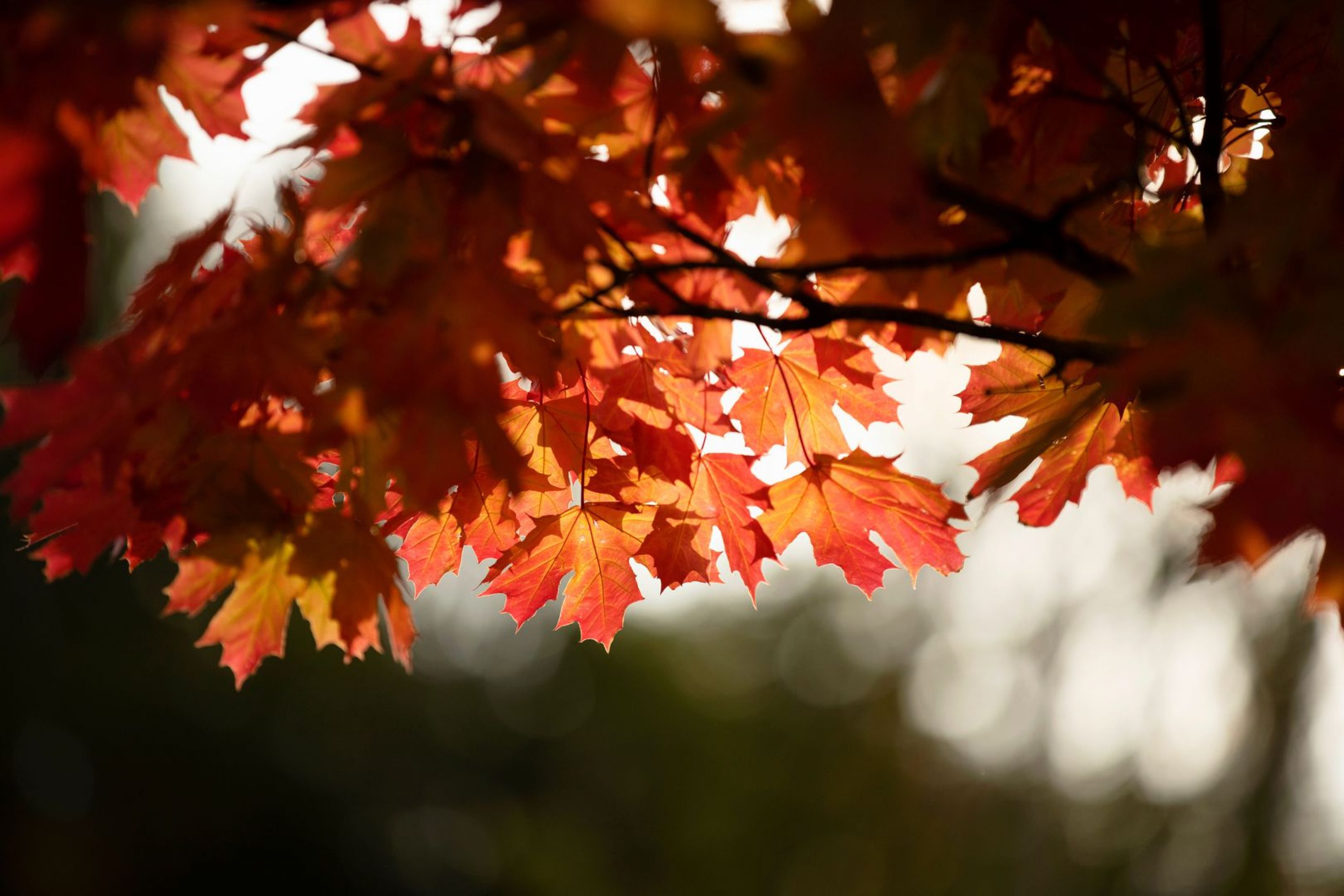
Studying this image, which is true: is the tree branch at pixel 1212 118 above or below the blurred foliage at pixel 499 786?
above

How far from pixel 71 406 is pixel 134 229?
14.6 m

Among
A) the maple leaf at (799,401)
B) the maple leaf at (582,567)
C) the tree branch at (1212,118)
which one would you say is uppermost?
the tree branch at (1212,118)

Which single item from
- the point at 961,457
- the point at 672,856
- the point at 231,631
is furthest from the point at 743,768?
the point at 231,631

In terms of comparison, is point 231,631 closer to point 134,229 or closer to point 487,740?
point 134,229

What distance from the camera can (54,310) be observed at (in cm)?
104

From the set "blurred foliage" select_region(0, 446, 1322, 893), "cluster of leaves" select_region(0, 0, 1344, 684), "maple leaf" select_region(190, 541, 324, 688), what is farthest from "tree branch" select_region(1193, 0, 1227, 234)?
"blurred foliage" select_region(0, 446, 1322, 893)

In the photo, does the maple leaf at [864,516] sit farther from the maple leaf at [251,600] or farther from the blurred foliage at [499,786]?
the blurred foliage at [499,786]

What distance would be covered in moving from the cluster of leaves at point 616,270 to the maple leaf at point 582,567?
22 millimetres

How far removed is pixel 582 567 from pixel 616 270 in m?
0.80

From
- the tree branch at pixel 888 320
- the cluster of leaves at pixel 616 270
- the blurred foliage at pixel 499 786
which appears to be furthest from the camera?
the blurred foliage at pixel 499 786

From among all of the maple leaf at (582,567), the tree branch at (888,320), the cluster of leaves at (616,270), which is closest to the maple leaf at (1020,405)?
the cluster of leaves at (616,270)

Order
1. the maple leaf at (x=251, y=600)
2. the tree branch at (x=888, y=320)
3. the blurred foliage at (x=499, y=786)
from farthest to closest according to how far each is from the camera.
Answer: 1. the blurred foliage at (x=499, y=786)
2. the maple leaf at (x=251, y=600)
3. the tree branch at (x=888, y=320)

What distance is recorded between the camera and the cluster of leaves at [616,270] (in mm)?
967

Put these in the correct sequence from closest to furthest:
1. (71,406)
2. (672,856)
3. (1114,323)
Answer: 1. (1114,323)
2. (71,406)
3. (672,856)
